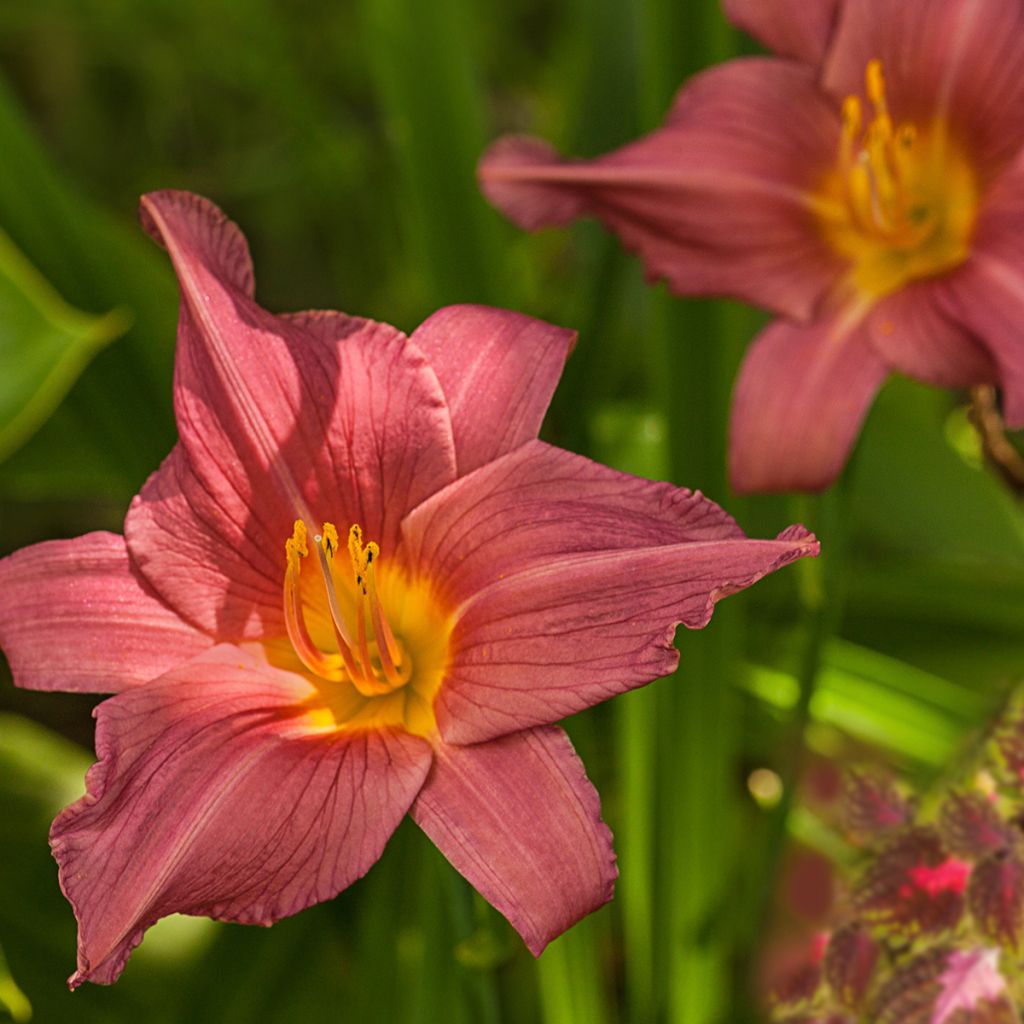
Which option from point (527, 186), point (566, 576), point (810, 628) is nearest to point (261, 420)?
point (566, 576)

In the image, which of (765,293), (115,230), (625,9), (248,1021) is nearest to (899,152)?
(765,293)

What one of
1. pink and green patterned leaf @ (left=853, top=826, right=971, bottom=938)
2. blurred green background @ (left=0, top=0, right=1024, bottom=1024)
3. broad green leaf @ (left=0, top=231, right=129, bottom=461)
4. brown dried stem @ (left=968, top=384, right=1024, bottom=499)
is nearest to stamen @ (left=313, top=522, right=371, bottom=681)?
blurred green background @ (left=0, top=0, right=1024, bottom=1024)

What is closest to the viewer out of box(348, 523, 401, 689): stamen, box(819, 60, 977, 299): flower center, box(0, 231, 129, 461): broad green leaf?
box(348, 523, 401, 689): stamen

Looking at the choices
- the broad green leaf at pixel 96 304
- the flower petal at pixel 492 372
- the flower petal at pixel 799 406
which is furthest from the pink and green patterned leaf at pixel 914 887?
the broad green leaf at pixel 96 304

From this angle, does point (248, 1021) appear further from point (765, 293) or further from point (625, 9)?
point (625, 9)

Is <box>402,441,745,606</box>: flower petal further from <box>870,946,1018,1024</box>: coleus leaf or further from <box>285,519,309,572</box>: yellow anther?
<box>870,946,1018,1024</box>: coleus leaf
